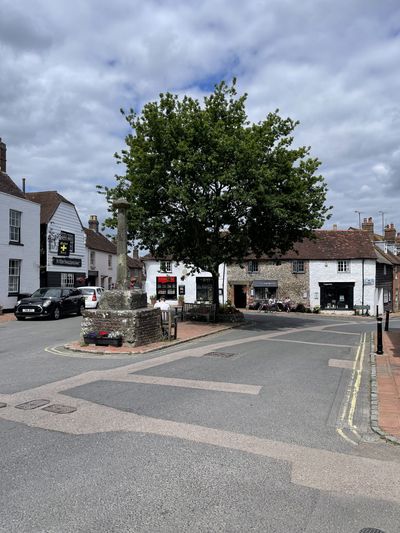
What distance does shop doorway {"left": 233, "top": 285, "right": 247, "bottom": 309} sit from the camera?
45125mm

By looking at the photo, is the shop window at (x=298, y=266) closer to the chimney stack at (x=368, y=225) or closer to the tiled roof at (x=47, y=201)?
the chimney stack at (x=368, y=225)

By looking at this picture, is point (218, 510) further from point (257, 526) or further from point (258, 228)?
point (258, 228)

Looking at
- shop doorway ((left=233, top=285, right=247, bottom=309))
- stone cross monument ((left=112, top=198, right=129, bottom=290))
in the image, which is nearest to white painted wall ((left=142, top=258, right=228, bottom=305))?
shop doorway ((left=233, top=285, right=247, bottom=309))

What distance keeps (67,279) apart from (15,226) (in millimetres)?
7560

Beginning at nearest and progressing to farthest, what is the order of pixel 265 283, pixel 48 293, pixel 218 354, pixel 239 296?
pixel 218 354 < pixel 48 293 < pixel 265 283 < pixel 239 296

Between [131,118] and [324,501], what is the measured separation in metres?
20.2

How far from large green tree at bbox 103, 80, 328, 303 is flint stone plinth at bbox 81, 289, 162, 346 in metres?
5.95

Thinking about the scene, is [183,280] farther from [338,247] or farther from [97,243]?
[338,247]

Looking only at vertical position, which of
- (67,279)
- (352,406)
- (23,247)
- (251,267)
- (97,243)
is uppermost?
(97,243)

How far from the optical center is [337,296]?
139 feet

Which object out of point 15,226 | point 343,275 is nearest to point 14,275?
point 15,226

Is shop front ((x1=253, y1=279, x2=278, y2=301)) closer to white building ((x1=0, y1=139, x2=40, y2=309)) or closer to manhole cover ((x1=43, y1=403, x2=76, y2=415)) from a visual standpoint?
white building ((x1=0, y1=139, x2=40, y2=309))

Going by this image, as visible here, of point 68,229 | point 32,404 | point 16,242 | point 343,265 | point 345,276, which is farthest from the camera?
point 343,265

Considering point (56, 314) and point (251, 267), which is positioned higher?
point (251, 267)
